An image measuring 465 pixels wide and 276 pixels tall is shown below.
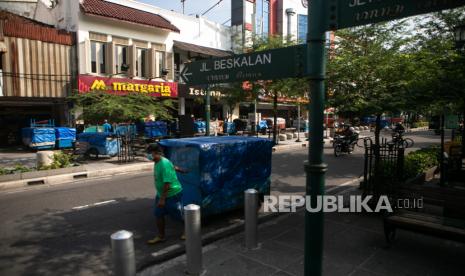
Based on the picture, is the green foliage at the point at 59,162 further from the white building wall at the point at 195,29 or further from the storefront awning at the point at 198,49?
the white building wall at the point at 195,29

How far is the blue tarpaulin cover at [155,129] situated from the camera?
19.3m

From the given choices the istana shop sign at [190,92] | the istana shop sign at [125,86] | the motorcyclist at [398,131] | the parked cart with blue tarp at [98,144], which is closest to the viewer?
the parked cart with blue tarp at [98,144]

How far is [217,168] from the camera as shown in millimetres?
5902

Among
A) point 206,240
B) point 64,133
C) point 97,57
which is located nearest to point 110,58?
point 97,57

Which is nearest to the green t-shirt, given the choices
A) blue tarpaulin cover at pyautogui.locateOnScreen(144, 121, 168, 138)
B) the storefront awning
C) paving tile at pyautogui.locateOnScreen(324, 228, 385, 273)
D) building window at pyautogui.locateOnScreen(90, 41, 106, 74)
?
paving tile at pyautogui.locateOnScreen(324, 228, 385, 273)

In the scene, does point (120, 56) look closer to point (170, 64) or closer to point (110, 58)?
point (110, 58)

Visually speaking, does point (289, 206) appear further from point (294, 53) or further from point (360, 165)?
point (360, 165)

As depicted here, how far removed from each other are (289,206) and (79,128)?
55.4 feet

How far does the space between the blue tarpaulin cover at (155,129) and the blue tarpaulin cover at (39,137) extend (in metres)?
4.93

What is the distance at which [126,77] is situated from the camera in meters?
22.0

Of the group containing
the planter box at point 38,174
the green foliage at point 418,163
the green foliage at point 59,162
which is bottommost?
the planter box at point 38,174

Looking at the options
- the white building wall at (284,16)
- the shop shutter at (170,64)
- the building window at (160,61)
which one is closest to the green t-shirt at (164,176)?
the building window at (160,61)

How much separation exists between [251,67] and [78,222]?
5025mm

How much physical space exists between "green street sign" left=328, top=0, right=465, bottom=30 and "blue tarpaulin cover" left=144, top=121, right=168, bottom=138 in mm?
17740
